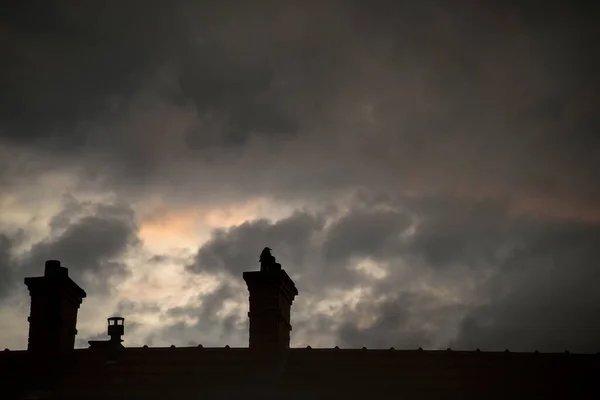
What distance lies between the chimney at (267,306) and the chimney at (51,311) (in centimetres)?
615

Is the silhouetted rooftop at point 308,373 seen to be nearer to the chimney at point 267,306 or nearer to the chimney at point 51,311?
the chimney at point 267,306

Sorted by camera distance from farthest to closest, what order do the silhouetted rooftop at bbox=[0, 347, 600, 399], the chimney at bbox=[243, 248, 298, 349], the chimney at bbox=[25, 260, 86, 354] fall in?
the chimney at bbox=[25, 260, 86, 354], the chimney at bbox=[243, 248, 298, 349], the silhouetted rooftop at bbox=[0, 347, 600, 399]

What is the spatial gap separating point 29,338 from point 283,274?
27.4 ft

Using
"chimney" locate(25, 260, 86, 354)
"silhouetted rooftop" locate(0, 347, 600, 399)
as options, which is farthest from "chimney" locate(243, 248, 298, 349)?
"chimney" locate(25, 260, 86, 354)

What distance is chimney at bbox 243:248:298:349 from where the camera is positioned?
25.6 meters

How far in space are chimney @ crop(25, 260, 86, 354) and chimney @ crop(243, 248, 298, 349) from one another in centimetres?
615

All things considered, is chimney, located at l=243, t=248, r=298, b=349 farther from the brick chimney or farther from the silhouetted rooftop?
the silhouetted rooftop

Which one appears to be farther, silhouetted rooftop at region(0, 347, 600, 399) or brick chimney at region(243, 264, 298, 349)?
brick chimney at region(243, 264, 298, 349)

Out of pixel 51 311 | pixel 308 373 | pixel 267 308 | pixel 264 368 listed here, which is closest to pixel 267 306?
pixel 267 308

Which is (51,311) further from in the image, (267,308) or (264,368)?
(264,368)

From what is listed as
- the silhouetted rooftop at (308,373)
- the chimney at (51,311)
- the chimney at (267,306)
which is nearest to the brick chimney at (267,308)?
the chimney at (267,306)

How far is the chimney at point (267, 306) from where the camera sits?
1006 inches

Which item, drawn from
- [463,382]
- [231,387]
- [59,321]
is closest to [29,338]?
[59,321]

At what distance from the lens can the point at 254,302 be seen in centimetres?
2609
